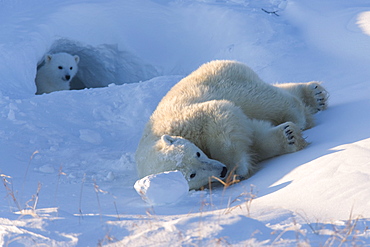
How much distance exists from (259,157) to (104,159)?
5.46 feet

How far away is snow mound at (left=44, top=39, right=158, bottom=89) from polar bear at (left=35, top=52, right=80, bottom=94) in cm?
15

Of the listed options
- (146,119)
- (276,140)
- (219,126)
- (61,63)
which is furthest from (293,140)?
(61,63)

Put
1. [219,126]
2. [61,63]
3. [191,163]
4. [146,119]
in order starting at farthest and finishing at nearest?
[61,63] < [146,119] < [219,126] < [191,163]

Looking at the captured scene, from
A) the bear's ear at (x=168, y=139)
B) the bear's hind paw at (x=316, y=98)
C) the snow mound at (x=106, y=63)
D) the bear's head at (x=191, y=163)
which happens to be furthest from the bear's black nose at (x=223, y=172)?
the snow mound at (x=106, y=63)

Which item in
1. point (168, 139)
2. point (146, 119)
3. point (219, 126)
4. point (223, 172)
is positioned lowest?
point (146, 119)

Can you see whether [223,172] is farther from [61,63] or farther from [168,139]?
[61,63]

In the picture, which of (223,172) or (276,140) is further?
(276,140)

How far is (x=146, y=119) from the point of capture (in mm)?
6223

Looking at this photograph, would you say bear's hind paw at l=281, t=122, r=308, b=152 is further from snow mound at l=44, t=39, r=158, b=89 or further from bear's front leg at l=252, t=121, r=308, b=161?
snow mound at l=44, t=39, r=158, b=89

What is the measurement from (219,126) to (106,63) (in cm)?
524

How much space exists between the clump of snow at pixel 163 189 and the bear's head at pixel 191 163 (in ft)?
1.86

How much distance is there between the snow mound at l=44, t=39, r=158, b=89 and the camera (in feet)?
28.1

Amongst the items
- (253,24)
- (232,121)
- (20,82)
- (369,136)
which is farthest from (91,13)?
(369,136)

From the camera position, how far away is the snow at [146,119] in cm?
241
